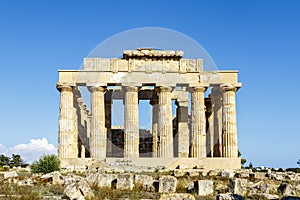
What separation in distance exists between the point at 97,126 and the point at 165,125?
5.78 meters

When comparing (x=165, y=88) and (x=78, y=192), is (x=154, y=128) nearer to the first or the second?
(x=165, y=88)

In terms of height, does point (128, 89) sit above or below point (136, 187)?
above

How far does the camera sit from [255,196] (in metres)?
15.5

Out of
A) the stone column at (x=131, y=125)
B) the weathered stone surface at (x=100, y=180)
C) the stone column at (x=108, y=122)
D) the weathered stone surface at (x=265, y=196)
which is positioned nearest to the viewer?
the weathered stone surface at (x=265, y=196)

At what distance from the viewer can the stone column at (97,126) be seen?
4085 cm

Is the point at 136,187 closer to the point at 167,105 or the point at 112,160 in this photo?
the point at 112,160

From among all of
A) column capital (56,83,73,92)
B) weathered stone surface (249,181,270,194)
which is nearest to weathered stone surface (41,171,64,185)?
weathered stone surface (249,181,270,194)

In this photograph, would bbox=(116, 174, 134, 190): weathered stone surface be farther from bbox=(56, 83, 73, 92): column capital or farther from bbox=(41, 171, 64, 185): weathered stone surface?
bbox=(56, 83, 73, 92): column capital

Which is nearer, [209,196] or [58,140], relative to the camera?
[209,196]

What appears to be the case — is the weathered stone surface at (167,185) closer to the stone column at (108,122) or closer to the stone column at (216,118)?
the stone column at (216,118)

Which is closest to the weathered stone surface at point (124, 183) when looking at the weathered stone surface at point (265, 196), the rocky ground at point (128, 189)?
the rocky ground at point (128, 189)

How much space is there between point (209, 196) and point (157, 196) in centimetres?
178

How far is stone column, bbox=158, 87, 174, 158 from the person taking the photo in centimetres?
4062

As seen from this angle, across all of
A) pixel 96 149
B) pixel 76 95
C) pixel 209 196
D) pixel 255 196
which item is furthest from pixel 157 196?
pixel 76 95
